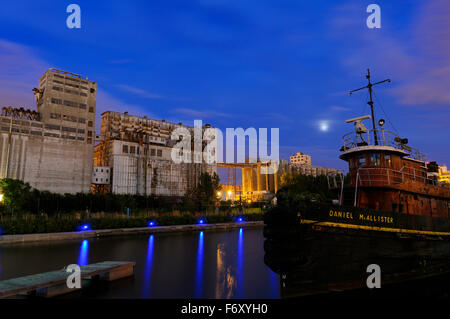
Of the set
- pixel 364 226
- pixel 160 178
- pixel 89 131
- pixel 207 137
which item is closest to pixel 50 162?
pixel 89 131

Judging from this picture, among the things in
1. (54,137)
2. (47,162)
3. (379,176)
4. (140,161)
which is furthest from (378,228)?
(54,137)

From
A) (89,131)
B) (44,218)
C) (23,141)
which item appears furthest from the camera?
(89,131)

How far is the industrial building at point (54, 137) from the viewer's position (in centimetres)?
5200

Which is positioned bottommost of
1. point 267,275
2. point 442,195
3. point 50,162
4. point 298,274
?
point 267,275

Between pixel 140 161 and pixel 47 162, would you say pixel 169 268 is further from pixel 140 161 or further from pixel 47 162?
pixel 140 161

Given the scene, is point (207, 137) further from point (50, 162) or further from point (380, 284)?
point (380, 284)

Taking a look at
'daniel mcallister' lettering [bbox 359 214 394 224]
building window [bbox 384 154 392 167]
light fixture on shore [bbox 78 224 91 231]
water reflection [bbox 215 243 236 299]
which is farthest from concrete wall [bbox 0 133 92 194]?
'daniel mcallister' lettering [bbox 359 214 394 224]

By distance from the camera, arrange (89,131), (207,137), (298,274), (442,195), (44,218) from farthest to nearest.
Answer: (207,137), (89,131), (44,218), (442,195), (298,274)

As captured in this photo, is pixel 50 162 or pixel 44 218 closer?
pixel 44 218

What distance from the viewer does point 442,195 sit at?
54.3 feet

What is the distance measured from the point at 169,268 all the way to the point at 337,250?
8261mm

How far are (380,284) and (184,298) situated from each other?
7968 mm

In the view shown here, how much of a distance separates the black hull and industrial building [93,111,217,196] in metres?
57.5

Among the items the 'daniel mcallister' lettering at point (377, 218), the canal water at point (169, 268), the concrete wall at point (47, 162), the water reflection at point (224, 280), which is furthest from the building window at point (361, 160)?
the concrete wall at point (47, 162)
